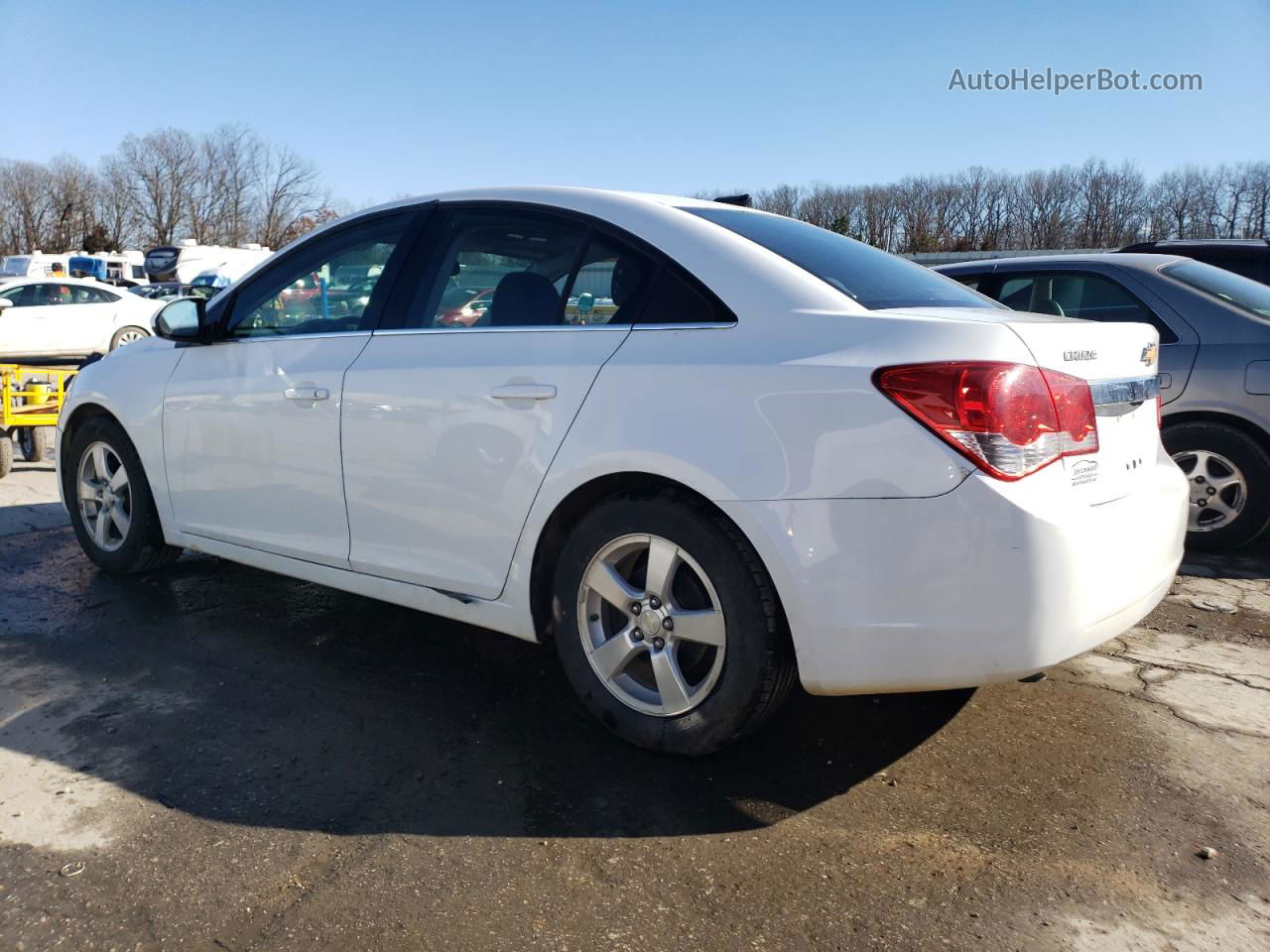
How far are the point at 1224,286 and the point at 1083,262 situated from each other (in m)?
0.73

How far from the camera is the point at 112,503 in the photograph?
4.74 metres

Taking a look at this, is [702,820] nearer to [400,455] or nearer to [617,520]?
[617,520]

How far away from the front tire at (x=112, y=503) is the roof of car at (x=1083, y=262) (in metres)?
4.06

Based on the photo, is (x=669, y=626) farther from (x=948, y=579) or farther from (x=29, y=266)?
(x=29, y=266)

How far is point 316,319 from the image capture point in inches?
151

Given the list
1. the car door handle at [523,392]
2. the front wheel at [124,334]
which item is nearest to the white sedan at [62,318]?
the front wheel at [124,334]

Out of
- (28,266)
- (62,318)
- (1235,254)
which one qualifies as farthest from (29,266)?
(1235,254)

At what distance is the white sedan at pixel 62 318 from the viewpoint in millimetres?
19156

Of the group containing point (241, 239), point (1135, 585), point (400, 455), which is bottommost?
point (1135, 585)

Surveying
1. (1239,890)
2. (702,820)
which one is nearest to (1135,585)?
(1239,890)

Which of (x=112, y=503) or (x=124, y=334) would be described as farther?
(x=124, y=334)

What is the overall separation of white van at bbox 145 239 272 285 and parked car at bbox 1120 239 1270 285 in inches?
1354

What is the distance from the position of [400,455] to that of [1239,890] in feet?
8.48

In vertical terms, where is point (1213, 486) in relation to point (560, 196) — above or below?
below
